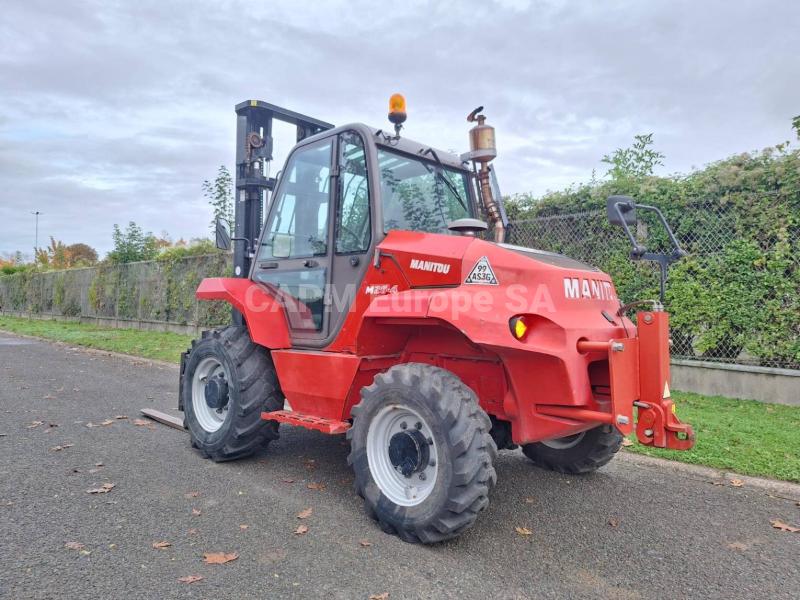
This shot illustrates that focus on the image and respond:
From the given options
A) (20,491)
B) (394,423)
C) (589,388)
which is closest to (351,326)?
(394,423)

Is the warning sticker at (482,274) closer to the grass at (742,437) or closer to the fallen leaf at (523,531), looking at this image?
the fallen leaf at (523,531)

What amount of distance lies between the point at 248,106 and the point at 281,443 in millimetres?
3187

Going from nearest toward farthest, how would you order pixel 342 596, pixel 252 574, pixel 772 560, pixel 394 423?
pixel 342 596, pixel 252 574, pixel 772 560, pixel 394 423

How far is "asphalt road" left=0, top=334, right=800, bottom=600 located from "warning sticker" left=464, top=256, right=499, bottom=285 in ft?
4.90

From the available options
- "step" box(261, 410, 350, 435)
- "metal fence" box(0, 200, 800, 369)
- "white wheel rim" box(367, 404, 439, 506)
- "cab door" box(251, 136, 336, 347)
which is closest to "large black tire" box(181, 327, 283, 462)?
"step" box(261, 410, 350, 435)

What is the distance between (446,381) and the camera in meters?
3.15

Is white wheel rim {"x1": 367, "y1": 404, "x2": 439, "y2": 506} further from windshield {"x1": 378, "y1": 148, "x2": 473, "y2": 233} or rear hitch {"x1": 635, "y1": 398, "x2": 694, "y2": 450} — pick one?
windshield {"x1": 378, "y1": 148, "x2": 473, "y2": 233}

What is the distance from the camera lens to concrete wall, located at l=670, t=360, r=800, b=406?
6238 millimetres

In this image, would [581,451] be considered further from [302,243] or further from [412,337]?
Result: [302,243]

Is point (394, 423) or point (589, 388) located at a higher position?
point (589, 388)

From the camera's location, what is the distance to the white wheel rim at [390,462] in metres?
3.26

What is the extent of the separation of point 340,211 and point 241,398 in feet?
5.41

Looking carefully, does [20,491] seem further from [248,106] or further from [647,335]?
[647,335]

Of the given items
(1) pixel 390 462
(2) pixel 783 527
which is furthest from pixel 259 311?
(2) pixel 783 527
